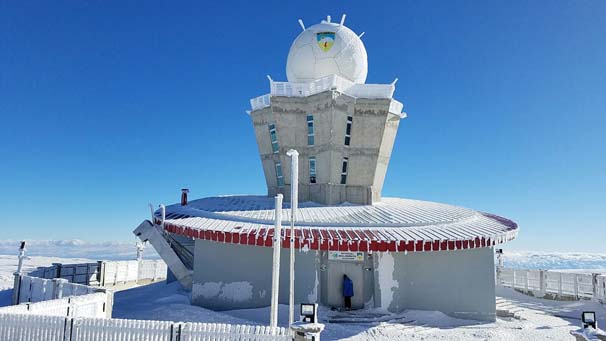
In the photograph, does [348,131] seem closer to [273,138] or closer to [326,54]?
[273,138]

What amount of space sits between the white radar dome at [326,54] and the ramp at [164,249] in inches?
475

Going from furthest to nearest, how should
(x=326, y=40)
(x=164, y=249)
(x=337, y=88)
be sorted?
1. (x=326, y=40)
2. (x=337, y=88)
3. (x=164, y=249)

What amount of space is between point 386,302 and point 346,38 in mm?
15596

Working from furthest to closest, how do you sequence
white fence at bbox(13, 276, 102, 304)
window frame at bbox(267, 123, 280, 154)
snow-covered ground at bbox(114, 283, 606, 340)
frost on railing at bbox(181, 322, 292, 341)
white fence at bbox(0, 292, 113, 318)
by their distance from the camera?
window frame at bbox(267, 123, 280, 154) → snow-covered ground at bbox(114, 283, 606, 340) → white fence at bbox(13, 276, 102, 304) → white fence at bbox(0, 292, 113, 318) → frost on railing at bbox(181, 322, 292, 341)

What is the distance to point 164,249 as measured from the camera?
836 inches

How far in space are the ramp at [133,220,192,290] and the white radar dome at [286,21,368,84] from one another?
12068mm

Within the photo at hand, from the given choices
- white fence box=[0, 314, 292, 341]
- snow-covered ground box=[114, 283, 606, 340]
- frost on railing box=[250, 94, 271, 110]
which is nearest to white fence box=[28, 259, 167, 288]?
snow-covered ground box=[114, 283, 606, 340]

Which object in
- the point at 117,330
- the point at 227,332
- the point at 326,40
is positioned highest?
the point at 326,40

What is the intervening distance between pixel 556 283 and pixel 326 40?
2061 cm

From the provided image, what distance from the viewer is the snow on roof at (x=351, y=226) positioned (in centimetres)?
1627

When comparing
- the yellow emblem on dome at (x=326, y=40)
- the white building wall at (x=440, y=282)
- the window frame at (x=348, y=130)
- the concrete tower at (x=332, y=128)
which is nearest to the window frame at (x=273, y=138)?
the concrete tower at (x=332, y=128)

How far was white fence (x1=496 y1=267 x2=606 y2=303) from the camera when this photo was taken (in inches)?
953

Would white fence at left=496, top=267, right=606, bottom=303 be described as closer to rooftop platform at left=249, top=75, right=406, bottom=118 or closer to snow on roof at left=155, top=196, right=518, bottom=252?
snow on roof at left=155, top=196, right=518, bottom=252

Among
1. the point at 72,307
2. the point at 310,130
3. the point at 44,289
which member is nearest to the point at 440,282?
the point at 310,130
